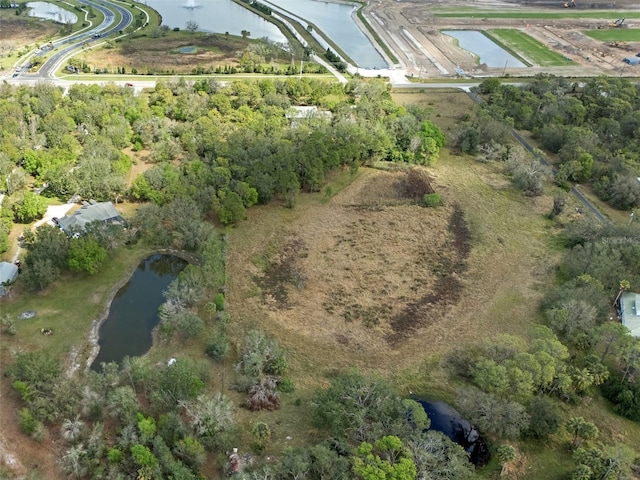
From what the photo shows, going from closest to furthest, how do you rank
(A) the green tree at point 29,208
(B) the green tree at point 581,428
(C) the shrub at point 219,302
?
(B) the green tree at point 581,428, (C) the shrub at point 219,302, (A) the green tree at point 29,208

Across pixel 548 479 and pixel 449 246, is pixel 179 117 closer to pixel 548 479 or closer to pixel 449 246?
pixel 449 246

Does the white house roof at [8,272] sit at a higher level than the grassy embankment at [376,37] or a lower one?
lower

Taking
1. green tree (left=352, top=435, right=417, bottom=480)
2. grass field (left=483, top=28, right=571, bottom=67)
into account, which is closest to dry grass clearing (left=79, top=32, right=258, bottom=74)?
grass field (left=483, top=28, right=571, bottom=67)

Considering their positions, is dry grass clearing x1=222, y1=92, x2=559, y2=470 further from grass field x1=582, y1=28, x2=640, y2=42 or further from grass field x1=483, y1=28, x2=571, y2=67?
grass field x1=582, y1=28, x2=640, y2=42

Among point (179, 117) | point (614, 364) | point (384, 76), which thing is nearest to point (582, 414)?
point (614, 364)

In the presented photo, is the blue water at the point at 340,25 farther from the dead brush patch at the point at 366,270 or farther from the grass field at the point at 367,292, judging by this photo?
the dead brush patch at the point at 366,270

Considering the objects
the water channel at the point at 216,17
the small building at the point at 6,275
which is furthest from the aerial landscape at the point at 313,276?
the water channel at the point at 216,17

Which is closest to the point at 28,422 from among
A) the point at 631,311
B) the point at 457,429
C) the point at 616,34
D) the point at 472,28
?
the point at 457,429

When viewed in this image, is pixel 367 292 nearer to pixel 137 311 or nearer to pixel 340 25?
pixel 137 311
